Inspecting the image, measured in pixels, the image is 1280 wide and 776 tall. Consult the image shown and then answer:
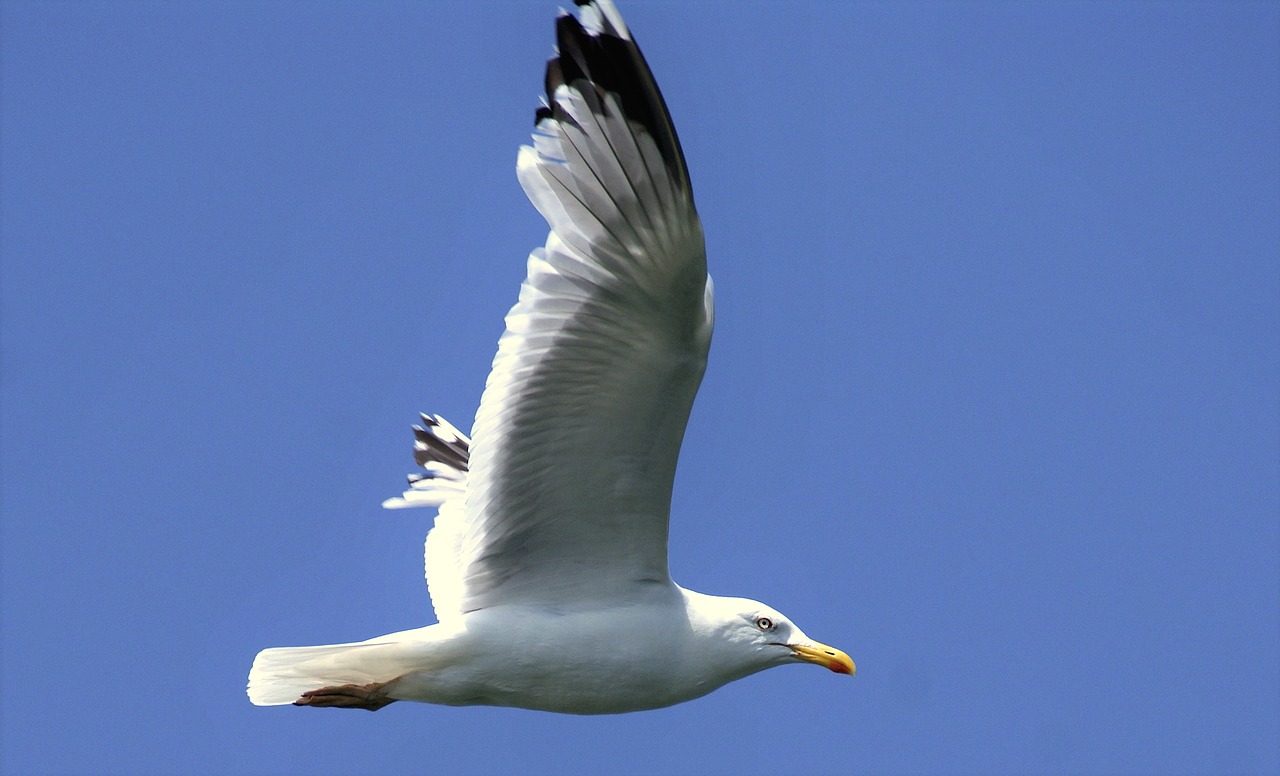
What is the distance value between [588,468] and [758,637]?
1.29m

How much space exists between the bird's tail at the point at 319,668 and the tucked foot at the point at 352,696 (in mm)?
39

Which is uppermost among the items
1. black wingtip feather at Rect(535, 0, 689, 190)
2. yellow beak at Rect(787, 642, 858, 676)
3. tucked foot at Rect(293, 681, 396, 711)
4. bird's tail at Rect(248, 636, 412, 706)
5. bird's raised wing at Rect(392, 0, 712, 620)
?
black wingtip feather at Rect(535, 0, 689, 190)

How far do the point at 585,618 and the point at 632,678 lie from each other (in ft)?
1.16

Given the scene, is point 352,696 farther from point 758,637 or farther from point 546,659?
point 758,637

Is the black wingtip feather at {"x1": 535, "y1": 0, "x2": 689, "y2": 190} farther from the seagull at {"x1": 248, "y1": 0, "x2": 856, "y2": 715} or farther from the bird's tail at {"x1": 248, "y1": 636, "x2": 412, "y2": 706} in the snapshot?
the bird's tail at {"x1": 248, "y1": 636, "x2": 412, "y2": 706}

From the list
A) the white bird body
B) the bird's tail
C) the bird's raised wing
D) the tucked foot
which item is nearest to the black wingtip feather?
the bird's raised wing

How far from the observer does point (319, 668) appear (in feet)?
24.4

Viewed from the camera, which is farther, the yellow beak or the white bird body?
the yellow beak

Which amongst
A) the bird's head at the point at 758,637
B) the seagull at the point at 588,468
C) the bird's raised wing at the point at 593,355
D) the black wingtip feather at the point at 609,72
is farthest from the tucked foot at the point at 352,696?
the black wingtip feather at the point at 609,72

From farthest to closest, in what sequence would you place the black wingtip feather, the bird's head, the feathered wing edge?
the feathered wing edge
the bird's head
the black wingtip feather

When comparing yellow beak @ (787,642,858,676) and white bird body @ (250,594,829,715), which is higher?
yellow beak @ (787,642,858,676)

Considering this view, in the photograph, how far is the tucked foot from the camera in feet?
24.1

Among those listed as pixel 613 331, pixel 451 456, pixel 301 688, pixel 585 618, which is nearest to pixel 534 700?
pixel 585 618

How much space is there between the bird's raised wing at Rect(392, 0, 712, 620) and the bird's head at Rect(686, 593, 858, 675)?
0.29 m
